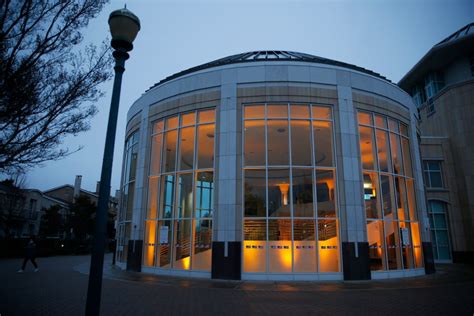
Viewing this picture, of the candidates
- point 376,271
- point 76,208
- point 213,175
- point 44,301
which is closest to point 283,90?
point 213,175

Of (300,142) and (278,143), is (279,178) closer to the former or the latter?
(278,143)

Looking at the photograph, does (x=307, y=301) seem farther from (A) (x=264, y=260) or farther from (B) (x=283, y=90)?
(B) (x=283, y=90)

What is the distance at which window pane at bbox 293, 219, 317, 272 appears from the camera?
13852 mm

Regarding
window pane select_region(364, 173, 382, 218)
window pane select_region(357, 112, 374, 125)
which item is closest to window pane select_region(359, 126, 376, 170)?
window pane select_region(357, 112, 374, 125)

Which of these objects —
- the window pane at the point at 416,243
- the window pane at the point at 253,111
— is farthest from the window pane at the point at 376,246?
the window pane at the point at 253,111

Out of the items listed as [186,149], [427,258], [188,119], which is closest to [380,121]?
[427,258]

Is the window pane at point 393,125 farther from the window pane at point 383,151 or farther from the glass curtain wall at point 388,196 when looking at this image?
the window pane at point 383,151

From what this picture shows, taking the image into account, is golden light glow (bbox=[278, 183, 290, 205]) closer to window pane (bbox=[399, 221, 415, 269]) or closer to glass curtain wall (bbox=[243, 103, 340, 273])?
glass curtain wall (bbox=[243, 103, 340, 273])

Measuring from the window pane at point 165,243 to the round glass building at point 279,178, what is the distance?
0.05 meters

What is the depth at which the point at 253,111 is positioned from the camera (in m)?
16.0

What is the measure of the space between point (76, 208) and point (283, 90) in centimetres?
3819

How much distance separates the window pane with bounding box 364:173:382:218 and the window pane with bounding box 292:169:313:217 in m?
2.92

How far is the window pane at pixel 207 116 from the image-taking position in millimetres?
16578

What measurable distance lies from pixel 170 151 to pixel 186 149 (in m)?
1.15
